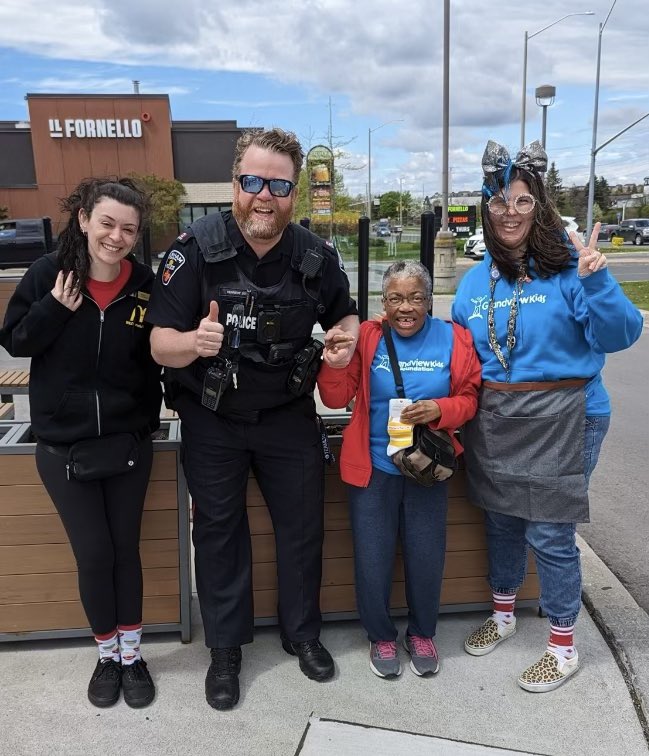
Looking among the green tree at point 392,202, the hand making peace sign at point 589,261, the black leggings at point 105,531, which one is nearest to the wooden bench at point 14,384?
the black leggings at point 105,531

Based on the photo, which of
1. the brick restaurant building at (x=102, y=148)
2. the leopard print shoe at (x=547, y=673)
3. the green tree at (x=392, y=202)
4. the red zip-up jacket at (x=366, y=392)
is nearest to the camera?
the red zip-up jacket at (x=366, y=392)

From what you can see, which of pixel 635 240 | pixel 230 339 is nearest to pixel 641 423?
pixel 230 339

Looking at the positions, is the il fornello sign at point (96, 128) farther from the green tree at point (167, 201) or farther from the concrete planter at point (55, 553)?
the concrete planter at point (55, 553)

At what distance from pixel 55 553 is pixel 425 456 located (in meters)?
1.55

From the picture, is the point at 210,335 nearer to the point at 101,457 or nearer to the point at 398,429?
the point at 101,457

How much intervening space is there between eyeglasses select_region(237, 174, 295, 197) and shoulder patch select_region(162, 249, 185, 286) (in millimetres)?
326

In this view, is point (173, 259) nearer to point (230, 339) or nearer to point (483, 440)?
point (230, 339)

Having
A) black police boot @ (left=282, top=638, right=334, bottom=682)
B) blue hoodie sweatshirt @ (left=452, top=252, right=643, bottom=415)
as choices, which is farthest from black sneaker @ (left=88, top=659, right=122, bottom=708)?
blue hoodie sweatshirt @ (left=452, top=252, right=643, bottom=415)

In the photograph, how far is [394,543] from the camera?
8.66ft

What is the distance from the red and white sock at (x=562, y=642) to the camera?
2.59 metres

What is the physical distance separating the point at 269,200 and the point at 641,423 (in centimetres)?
489

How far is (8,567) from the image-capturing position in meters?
2.69

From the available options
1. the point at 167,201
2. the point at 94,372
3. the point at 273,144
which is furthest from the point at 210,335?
the point at 167,201

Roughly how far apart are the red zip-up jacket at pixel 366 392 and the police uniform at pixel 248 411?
0.41 ft
